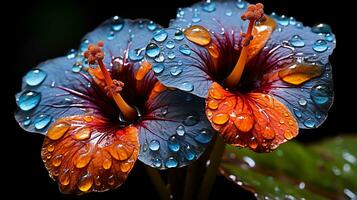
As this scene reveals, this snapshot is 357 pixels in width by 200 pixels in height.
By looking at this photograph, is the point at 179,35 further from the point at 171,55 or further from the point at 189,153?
the point at 189,153

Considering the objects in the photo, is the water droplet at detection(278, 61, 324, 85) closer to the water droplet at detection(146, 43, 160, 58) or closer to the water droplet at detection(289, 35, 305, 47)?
the water droplet at detection(289, 35, 305, 47)

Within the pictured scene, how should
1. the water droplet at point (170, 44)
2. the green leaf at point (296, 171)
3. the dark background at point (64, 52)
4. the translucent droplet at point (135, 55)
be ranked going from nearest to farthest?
1. the water droplet at point (170, 44)
2. the translucent droplet at point (135, 55)
3. the green leaf at point (296, 171)
4. the dark background at point (64, 52)

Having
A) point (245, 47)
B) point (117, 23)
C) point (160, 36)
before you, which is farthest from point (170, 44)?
point (117, 23)

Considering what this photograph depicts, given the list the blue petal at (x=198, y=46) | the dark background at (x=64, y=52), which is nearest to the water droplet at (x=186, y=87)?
the blue petal at (x=198, y=46)

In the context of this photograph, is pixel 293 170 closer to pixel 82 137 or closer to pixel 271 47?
pixel 271 47

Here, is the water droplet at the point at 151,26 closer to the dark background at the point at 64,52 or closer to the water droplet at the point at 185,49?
the water droplet at the point at 185,49

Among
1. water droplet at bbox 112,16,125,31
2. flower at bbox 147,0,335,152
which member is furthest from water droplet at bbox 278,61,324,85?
water droplet at bbox 112,16,125,31

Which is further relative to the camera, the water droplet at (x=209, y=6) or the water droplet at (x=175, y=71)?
the water droplet at (x=209, y=6)
